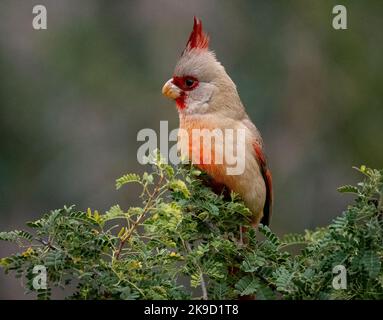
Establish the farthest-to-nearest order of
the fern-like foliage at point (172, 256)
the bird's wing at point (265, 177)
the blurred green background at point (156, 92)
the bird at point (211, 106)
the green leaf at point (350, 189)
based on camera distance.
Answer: the blurred green background at point (156, 92) < the bird's wing at point (265, 177) < the bird at point (211, 106) < the green leaf at point (350, 189) < the fern-like foliage at point (172, 256)

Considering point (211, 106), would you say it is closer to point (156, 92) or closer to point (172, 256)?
point (172, 256)

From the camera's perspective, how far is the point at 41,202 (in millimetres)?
8148

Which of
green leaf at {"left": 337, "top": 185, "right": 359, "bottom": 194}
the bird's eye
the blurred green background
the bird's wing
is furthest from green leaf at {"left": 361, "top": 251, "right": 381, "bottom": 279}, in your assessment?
the blurred green background

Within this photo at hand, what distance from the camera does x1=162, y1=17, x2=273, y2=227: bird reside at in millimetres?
4492

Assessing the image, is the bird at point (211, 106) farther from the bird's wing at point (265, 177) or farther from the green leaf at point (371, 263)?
the green leaf at point (371, 263)

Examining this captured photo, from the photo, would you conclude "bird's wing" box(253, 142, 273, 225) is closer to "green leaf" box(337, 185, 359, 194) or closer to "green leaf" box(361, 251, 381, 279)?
"green leaf" box(337, 185, 359, 194)

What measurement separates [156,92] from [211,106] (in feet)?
12.7

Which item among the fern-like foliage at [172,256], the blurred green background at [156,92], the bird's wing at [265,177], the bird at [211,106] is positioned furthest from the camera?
the blurred green background at [156,92]

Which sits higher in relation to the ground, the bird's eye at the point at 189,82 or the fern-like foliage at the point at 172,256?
the bird's eye at the point at 189,82

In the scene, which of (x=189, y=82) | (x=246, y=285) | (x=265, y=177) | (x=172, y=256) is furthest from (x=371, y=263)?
(x=189, y=82)

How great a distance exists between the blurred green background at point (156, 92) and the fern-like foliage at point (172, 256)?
174 inches

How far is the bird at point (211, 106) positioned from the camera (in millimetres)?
4492

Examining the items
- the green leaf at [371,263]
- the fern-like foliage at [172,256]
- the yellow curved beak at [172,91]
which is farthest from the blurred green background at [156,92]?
the green leaf at [371,263]
